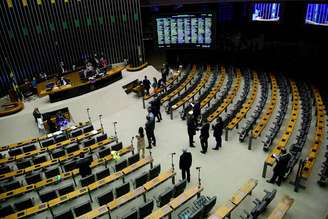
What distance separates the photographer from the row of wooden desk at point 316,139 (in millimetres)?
8709

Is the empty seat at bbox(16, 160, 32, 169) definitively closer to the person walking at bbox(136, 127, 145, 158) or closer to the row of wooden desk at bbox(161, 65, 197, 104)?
the person walking at bbox(136, 127, 145, 158)

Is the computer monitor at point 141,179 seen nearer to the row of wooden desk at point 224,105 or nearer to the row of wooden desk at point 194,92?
the row of wooden desk at point 224,105

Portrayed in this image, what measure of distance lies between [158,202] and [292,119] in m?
6.72

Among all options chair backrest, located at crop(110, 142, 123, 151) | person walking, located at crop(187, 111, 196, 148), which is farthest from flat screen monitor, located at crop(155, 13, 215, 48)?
chair backrest, located at crop(110, 142, 123, 151)

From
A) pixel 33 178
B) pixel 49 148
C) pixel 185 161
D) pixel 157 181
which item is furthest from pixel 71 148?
pixel 185 161

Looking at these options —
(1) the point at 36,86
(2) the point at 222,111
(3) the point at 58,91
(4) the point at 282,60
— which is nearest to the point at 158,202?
(2) the point at 222,111

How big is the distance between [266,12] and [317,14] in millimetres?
3242

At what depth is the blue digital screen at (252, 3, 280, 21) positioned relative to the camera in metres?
18.4

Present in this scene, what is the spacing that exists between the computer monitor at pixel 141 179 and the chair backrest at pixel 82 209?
5.07ft

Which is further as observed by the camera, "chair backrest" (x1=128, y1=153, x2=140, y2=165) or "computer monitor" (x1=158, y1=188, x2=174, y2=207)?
"chair backrest" (x1=128, y1=153, x2=140, y2=165)

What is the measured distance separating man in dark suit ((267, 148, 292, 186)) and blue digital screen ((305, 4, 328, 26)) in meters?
11.1

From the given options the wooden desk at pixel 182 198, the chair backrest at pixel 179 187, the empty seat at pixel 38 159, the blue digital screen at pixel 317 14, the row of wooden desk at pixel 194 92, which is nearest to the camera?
the wooden desk at pixel 182 198

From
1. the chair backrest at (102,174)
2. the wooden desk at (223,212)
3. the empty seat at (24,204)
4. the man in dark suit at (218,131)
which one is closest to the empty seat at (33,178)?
the empty seat at (24,204)

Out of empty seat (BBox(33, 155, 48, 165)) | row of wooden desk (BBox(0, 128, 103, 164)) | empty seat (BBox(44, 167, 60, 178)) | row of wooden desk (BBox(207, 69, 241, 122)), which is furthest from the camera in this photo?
row of wooden desk (BBox(207, 69, 241, 122))
